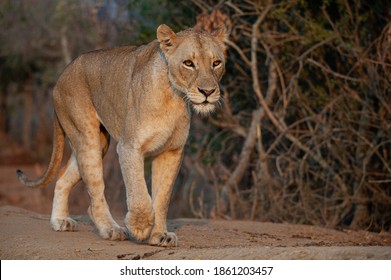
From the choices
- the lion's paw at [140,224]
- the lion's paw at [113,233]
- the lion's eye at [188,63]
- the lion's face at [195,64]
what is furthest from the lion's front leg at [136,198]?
the lion's eye at [188,63]

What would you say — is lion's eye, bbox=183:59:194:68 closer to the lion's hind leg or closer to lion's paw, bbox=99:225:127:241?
lion's paw, bbox=99:225:127:241

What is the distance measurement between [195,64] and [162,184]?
3.30 feet

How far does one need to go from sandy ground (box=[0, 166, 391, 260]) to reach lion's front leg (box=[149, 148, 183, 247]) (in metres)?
0.19

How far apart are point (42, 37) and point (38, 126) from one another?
3.47 metres

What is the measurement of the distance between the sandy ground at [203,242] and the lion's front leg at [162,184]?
0.19 metres

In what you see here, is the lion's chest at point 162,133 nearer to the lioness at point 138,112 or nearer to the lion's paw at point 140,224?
the lioness at point 138,112

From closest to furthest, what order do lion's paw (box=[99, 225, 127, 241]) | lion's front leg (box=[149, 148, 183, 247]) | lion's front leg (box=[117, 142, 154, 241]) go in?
lion's front leg (box=[117, 142, 154, 241]), lion's front leg (box=[149, 148, 183, 247]), lion's paw (box=[99, 225, 127, 241])

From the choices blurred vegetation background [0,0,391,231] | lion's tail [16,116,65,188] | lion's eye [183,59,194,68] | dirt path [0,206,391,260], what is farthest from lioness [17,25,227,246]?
blurred vegetation background [0,0,391,231]

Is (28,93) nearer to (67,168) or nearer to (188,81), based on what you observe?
(67,168)

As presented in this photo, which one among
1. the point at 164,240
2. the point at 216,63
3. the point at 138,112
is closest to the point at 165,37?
the point at 216,63

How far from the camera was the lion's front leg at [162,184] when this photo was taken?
6516mm

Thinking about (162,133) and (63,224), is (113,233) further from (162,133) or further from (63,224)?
(162,133)

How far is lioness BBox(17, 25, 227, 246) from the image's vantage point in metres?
6.27

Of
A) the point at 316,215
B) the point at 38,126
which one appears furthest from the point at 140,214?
the point at 38,126
